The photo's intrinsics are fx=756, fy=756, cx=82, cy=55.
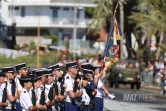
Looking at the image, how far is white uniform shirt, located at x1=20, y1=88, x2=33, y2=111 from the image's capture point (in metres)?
16.1

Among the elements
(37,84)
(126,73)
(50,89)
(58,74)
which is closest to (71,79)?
(50,89)

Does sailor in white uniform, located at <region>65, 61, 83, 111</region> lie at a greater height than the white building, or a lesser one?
greater

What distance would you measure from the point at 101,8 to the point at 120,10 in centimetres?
359

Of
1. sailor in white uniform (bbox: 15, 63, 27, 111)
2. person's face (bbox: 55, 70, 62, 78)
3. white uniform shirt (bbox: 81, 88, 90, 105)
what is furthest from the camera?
person's face (bbox: 55, 70, 62, 78)

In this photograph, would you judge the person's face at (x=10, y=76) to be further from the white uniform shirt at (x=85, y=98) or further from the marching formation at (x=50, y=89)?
the white uniform shirt at (x=85, y=98)

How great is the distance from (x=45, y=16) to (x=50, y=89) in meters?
73.7

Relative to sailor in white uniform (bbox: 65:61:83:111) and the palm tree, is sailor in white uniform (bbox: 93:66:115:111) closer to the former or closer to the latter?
sailor in white uniform (bbox: 65:61:83:111)

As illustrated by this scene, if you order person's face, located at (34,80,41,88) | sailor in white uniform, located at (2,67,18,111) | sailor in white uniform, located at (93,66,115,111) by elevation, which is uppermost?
person's face, located at (34,80,41,88)

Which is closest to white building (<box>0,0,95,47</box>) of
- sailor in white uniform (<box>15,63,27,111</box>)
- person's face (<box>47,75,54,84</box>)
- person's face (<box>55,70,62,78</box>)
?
person's face (<box>55,70,62,78</box>)

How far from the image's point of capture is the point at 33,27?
300ft

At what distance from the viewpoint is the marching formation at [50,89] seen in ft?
53.9

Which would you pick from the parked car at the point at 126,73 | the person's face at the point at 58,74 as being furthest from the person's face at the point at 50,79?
the parked car at the point at 126,73

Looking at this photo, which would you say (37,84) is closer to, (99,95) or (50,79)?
(50,79)

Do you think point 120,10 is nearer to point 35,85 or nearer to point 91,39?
point 91,39
